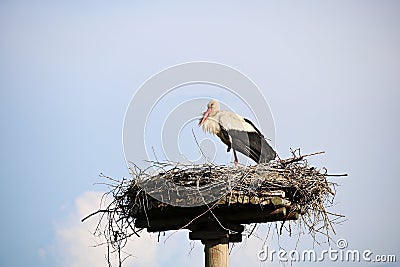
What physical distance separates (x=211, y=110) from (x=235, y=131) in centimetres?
37

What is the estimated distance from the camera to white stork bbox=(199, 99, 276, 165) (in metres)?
5.76

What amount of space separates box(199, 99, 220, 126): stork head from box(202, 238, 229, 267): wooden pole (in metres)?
2.45

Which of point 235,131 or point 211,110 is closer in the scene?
point 235,131

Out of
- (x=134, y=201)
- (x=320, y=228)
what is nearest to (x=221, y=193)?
(x=134, y=201)

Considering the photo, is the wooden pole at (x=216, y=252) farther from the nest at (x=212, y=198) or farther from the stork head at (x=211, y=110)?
the stork head at (x=211, y=110)

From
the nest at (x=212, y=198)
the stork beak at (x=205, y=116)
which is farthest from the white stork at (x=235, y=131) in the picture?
the nest at (x=212, y=198)

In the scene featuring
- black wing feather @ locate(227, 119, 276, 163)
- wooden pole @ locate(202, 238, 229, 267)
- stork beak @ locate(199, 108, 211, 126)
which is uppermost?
stork beak @ locate(199, 108, 211, 126)

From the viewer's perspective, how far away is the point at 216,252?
3670mm

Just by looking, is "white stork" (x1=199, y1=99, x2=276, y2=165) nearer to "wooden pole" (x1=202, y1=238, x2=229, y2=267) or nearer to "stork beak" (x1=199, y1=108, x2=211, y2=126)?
"stork beak" (x1=199, y1=108, x2=211, y2=126)

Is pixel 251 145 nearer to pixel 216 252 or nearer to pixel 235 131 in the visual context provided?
pixel 235 131

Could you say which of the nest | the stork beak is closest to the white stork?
the stork beak

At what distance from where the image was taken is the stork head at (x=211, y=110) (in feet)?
19.8

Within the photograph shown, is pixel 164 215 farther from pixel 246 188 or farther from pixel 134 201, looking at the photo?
pixel 246 188

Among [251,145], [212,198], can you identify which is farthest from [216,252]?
[251,145]
